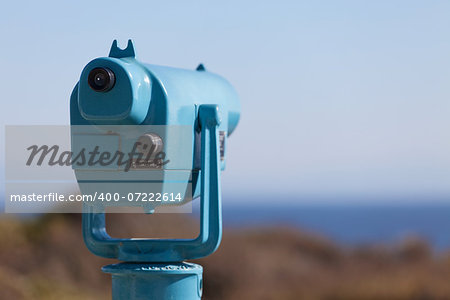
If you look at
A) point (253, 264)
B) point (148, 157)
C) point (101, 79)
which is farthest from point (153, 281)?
point (253, 264)

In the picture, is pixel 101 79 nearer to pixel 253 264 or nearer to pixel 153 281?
pixel 153 281

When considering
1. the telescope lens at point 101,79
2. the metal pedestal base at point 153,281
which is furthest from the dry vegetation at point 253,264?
the telescope lens at point 101,79

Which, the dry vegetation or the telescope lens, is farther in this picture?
the dry vegetation

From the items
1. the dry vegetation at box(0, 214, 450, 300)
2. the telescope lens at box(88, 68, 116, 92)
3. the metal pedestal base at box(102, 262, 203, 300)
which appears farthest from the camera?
the dry vegetation at box(0, 214, 450, 300)

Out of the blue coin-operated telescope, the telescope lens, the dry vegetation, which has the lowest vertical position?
the dry vegetation

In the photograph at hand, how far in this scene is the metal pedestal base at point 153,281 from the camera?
13.7 feet

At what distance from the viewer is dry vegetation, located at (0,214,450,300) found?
484 inches

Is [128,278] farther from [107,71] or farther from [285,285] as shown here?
[285,285]

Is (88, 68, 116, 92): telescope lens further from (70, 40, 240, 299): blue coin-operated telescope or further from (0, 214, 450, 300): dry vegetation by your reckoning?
(0, 214, 450, 300): dry vegetation

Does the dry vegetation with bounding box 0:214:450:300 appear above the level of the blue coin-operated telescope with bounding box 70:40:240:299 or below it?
below

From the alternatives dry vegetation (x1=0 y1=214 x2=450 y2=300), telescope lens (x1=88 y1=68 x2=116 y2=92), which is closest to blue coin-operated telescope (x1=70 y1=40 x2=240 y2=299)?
telescope lens (x1=88 y1=68 x2=116 y2=92)

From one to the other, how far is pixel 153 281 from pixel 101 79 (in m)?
0.86

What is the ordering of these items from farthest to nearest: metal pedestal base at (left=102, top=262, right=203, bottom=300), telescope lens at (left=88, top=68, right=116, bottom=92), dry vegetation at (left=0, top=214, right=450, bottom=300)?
Result: 1. dry vegetation at (left=0, top=214, right=450, bottom=300)
2. metal pedestal base at (left=102, top=262, right=203, bottom=300)
3. telescope lens at (left=88, top=68, right=116, bottom=92)

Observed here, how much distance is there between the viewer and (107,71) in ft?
13.3
